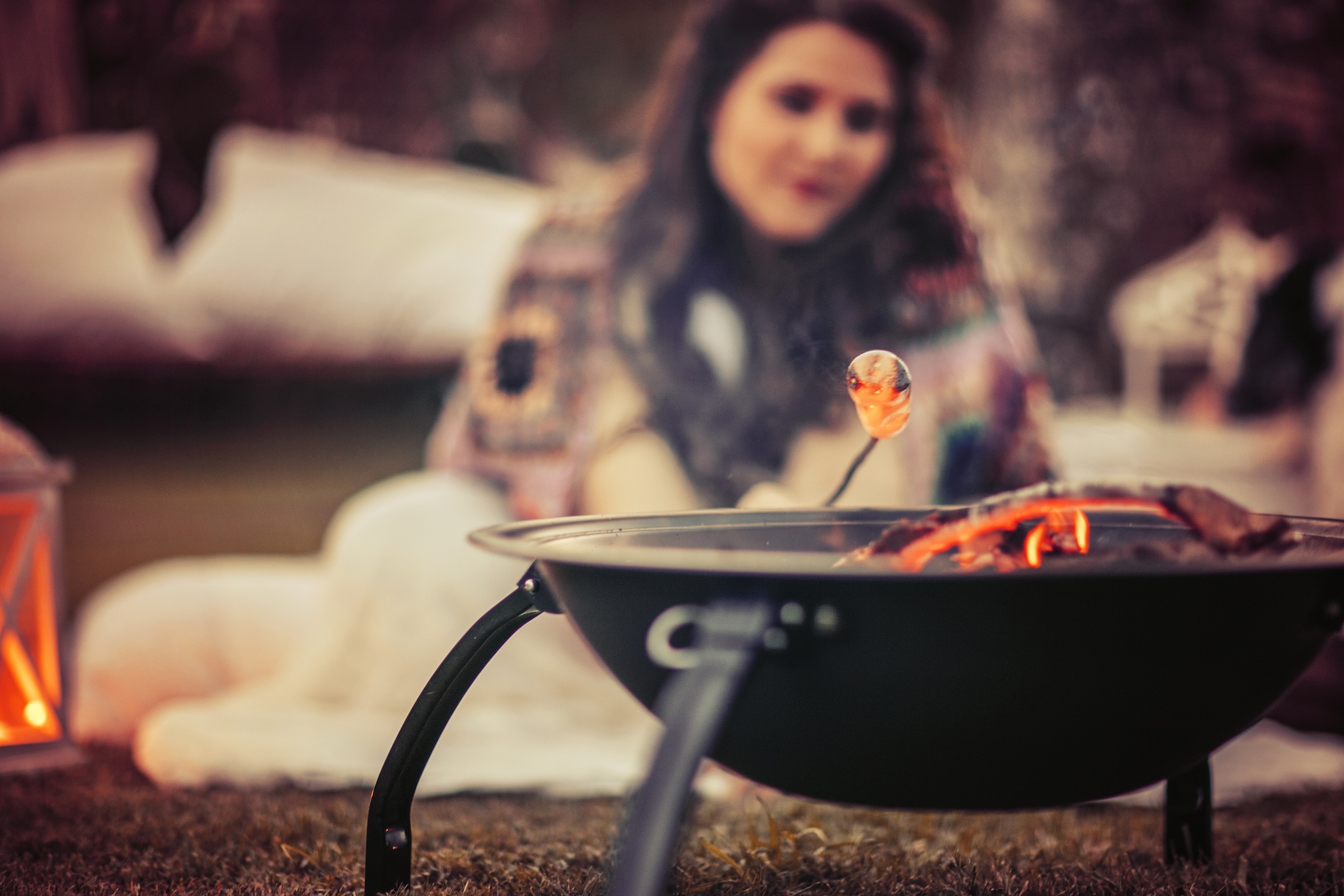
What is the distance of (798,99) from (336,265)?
0.85 meters

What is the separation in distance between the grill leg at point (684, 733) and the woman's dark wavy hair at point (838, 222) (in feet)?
3.09

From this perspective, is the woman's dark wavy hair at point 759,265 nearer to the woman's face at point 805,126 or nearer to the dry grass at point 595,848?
the woman's face at point 805,126

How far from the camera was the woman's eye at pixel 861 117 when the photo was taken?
133 cm

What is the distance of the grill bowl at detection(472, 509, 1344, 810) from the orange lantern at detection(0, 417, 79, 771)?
695 mm

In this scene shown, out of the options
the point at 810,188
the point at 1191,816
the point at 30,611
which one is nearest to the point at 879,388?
the point at 1191,816

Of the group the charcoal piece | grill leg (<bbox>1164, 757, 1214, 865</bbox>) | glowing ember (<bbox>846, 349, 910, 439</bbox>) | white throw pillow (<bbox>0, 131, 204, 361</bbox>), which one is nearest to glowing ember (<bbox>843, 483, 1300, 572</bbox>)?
the charcoal piece

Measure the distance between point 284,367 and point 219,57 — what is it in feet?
2.25

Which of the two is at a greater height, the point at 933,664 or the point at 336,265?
the point at 336,265

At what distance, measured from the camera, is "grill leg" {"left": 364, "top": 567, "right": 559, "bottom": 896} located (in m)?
0.65

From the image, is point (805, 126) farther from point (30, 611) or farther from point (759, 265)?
point (30, 611)

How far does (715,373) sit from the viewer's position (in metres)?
1.38

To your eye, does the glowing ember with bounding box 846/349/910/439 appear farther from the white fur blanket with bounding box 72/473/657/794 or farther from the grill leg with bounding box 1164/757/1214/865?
the white fur blanket with bounding box 72/473/657/794

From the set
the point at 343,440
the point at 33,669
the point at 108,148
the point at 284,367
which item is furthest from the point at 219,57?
the point at 33,669

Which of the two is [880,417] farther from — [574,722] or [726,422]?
[574,722]
